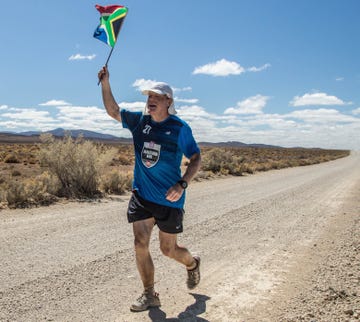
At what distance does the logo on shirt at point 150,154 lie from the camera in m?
3.94

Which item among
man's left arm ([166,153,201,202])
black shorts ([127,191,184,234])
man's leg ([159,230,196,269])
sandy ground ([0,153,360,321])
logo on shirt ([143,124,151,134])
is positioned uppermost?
logo on shirt ([143,124,151,134])

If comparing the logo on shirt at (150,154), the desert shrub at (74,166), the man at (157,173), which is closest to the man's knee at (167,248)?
the man at (157,173)

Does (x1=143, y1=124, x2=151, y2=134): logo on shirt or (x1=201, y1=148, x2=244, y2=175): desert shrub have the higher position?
(x1=143, y1=124, x2=151, y2=134): logo on shirt

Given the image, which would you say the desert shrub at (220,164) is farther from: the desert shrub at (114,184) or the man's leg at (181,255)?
the man's leg at (181,255)

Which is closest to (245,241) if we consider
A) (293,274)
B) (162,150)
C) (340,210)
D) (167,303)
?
(293,274)

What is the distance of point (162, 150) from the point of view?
3.93 meters

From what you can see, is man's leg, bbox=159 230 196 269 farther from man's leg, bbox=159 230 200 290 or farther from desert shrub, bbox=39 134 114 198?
desert shrub, bbox=39 134 114 198

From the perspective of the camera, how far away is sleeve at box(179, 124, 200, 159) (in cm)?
394

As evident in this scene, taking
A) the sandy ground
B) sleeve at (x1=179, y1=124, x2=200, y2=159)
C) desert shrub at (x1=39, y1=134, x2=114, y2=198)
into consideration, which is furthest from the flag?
desert shrub at (x1=39, y1=134, x2=114, y2=198)

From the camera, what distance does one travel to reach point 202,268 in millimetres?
5516

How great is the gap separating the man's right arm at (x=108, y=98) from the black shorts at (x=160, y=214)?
0.92 m

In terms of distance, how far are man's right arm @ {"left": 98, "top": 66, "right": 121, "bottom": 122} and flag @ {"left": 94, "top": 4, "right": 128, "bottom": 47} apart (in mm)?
566

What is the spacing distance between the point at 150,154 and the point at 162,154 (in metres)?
0.12

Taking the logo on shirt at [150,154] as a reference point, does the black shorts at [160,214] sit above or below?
below
